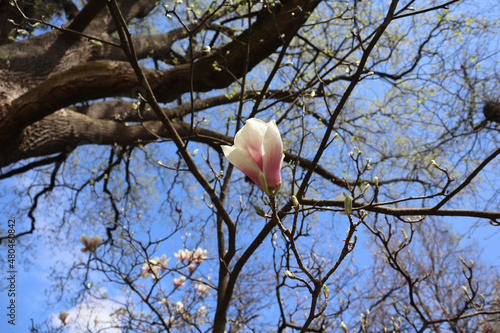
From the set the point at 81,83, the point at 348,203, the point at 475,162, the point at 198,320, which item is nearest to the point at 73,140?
the point at 81,83

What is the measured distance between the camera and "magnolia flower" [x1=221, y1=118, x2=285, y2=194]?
67 cm

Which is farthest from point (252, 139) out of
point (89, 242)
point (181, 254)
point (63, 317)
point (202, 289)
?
point (63, 317)

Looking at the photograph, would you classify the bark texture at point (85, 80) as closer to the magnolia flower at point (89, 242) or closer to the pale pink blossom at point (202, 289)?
the magnolia flower at point (89, 242)

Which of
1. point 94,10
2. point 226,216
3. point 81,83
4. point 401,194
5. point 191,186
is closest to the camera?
point 226,216

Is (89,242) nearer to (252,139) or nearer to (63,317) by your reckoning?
(63,317)

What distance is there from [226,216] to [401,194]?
3.46 m

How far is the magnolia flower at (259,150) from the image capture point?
67 cm

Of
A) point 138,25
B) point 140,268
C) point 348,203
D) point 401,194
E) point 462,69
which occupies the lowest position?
point 348,203

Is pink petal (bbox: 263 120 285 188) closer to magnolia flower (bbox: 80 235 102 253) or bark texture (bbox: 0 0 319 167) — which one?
bark texture (bbox: 0 0 319 167)

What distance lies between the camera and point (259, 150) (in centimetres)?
→ 69

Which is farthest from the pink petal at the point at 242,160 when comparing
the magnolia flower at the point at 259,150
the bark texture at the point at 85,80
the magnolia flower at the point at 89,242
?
the magnolia flower at the point at 89,242

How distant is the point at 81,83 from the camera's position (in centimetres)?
234

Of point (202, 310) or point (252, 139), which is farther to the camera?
point (202, 310)

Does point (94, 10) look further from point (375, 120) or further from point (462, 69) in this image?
point (462, 69)
